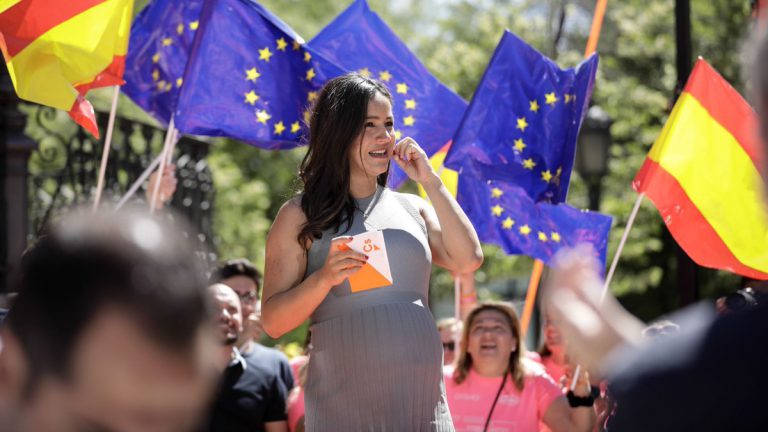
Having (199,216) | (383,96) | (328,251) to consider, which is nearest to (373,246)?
(328,251)

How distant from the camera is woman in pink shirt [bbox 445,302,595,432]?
5.46m

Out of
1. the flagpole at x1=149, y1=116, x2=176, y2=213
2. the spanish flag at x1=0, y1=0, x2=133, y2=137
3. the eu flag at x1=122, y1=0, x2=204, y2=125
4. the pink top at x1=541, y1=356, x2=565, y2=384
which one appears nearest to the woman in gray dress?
the spanish flag at x1=0, y1=0, x2=133, y2=137

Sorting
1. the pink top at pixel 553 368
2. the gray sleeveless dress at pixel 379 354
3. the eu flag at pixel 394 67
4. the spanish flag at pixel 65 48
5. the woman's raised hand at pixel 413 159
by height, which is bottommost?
the pink top at pixel 553 368

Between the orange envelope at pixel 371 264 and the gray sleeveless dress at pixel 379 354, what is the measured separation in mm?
35

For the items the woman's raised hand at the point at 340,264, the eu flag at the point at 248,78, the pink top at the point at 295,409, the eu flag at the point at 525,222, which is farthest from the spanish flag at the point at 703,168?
the woman's raised hand at the point at 340,264

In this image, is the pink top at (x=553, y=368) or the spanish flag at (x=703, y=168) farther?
the pink top at (x=553, y=368)

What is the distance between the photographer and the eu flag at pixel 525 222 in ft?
20.0

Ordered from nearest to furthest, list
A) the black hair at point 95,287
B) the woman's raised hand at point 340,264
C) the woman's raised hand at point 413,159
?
the black hair at point 95,287
the woman's raised hand at point 340,264
the woman's raised hand at point 413,159

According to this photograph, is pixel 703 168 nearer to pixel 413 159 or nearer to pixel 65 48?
pixel 413 159

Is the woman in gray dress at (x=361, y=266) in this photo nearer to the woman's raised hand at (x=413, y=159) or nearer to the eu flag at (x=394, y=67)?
the woman's raised hand at (x=413, y=159)

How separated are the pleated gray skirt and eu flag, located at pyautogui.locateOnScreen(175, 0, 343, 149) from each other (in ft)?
7.83

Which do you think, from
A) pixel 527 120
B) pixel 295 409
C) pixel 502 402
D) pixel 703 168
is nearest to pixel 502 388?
pixel 502 402

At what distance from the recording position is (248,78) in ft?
19.5

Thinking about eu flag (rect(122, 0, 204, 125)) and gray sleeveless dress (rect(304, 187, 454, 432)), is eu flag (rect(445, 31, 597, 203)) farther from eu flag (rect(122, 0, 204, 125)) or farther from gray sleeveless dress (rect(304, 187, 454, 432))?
gray sleeveless dress (rect(304, 187, 454, 432))
